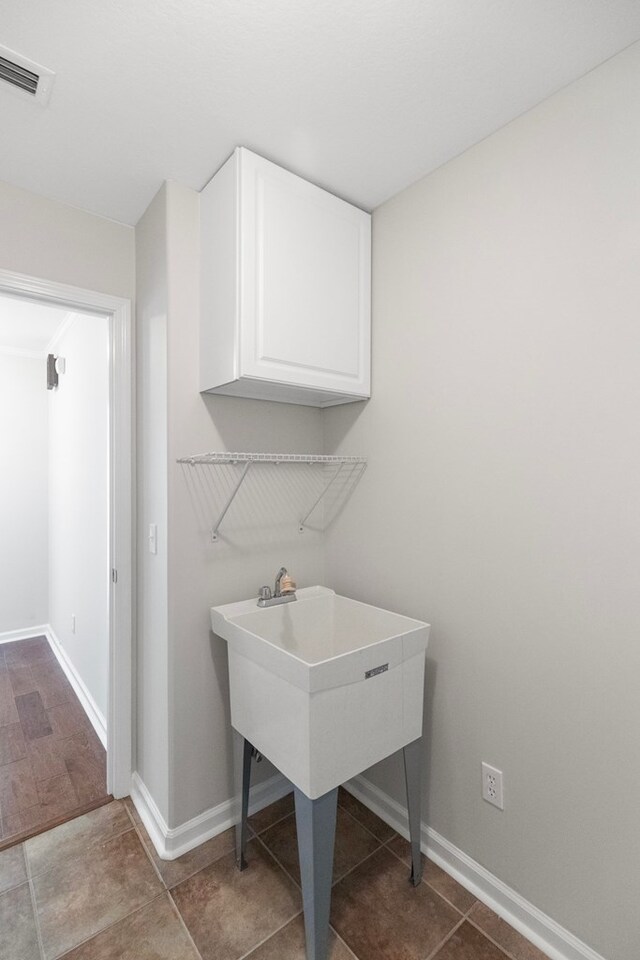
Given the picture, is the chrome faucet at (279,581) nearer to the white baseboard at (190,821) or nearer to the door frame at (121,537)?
the door frame at (121,537)

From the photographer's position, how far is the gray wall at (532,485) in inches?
46.3

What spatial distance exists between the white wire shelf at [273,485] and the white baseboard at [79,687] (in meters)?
1.51

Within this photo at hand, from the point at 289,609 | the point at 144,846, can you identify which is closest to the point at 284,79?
the point at 289,609

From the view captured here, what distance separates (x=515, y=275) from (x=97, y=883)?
7.89 feet

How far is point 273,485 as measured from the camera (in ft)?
6.52

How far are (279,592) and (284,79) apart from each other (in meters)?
1.68

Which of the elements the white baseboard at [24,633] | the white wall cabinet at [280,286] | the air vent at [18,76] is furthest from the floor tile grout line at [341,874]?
the white baseboard at [24,633]

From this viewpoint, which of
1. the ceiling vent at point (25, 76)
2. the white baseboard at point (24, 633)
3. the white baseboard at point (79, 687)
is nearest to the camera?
the ceiling vent at point (25, 76)

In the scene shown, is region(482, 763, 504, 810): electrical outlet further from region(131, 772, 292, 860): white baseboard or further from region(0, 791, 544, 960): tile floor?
region(131, 772, 292, 860): white baseboard

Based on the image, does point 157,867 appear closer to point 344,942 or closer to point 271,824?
point 271,824

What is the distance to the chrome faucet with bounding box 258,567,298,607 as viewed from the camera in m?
1.80

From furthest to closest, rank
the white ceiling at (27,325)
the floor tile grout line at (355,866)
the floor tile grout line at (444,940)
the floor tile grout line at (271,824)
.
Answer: the white ceiling at (27,325) < the floor tile grout line at (271,824) < the floor tile grout line at (355,866) < the floor tile grout line at (444,940)

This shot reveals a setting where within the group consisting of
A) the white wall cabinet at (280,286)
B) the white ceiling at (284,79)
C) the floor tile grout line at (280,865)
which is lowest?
the floor tile grout line at (280,865)

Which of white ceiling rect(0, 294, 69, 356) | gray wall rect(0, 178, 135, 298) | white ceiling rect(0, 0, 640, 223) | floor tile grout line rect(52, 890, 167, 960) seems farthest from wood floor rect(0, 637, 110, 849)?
white ceiling rect(0, 0, 640, 223)
